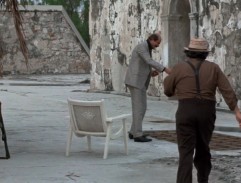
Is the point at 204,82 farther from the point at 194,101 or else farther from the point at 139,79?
the point at 139,79

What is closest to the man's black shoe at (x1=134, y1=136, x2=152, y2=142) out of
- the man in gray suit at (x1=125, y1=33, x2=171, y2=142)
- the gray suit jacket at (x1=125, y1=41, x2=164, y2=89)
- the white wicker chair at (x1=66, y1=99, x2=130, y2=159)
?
the man in gray suit at (x1=125, y1=33, x2=171, y2=142)

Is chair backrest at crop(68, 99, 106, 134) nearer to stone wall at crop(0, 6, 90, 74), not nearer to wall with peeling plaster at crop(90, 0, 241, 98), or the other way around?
wall with peeling plaster at crop(90, 0, 241, 98)

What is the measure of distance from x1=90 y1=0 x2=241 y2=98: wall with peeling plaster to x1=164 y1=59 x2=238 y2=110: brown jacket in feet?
33.6

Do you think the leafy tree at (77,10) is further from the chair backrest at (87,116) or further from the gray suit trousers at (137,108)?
the chair backrest at (87,116)

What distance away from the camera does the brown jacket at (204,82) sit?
23.1ft

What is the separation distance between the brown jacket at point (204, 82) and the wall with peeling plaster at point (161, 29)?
1024 centimetres

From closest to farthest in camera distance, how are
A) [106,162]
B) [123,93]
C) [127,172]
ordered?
[127,172] < [106,162] < [123,93]

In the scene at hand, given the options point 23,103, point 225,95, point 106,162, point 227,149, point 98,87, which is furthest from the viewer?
point 98,87

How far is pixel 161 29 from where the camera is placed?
20906 mm

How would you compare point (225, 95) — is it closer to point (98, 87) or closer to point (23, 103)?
point (23, 103)

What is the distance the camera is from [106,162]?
9.24m

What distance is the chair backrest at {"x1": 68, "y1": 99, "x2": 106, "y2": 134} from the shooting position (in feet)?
30.7

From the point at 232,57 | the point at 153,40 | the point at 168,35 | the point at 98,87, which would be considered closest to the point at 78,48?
the point at 98,87

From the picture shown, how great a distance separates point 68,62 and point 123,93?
55.7ft
